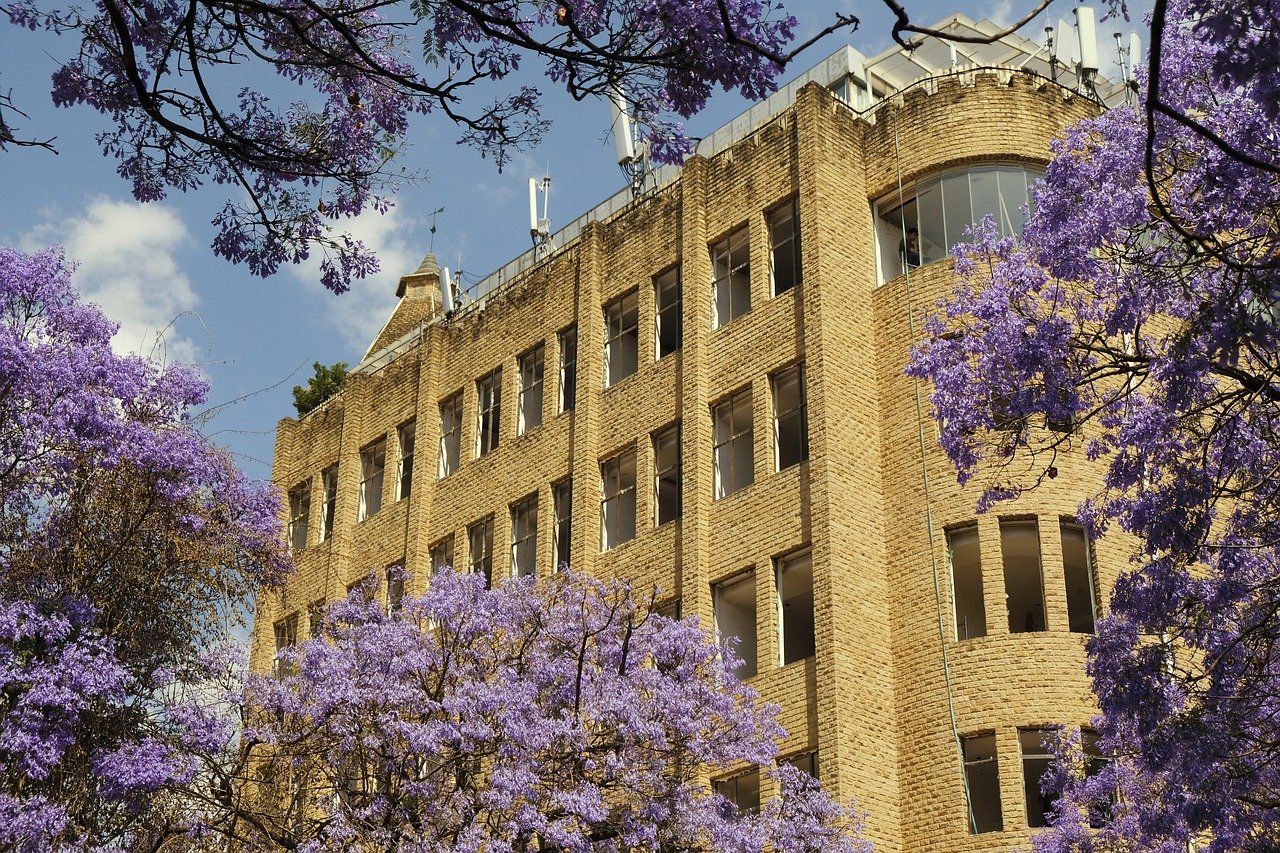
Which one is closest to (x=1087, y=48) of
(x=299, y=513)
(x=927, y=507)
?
(x=927, y=507)

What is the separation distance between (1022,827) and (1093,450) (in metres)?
9.63

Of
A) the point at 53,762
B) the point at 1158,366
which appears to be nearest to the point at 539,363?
the point at 53,762

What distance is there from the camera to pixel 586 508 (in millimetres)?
34219

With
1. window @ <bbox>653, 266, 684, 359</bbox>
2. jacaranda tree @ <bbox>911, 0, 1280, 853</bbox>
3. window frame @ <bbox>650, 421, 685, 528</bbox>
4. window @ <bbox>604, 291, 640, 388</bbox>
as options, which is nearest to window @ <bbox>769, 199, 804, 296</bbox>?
window @ <bbox>653, 266, 684, 359</bbox>

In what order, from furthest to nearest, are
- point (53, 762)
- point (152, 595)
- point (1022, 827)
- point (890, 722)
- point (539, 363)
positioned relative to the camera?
point (539, 363) → point (890, 722) → point (1022, 827) → point (152, 595) → point (53, 762)

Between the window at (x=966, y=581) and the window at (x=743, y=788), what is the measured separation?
162 inches

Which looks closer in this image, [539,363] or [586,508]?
[586,508]

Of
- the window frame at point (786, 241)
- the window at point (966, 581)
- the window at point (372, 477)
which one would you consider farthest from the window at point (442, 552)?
the window at point (966, 581)

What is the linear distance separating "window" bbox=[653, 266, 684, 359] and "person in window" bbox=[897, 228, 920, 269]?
4768mm

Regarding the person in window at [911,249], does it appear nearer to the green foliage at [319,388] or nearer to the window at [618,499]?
the window at [618,499]

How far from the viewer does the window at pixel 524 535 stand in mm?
35938

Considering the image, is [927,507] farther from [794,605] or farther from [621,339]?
[621,339]

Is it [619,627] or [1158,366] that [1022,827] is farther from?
[1158,366]

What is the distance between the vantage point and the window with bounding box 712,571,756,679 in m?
30.6
